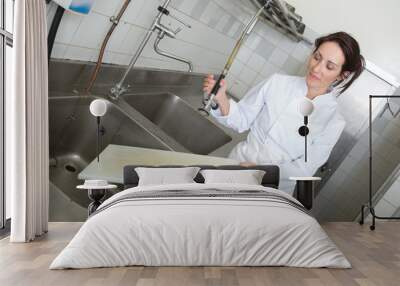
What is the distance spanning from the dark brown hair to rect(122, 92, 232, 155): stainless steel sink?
1.41 meters

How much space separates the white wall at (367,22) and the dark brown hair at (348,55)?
0.23 feet

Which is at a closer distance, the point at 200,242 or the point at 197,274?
the point at 197,274

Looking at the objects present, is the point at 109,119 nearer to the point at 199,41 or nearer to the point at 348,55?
the point at 199,41

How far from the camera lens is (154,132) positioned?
5918 millimetres

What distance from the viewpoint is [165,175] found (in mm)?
5547

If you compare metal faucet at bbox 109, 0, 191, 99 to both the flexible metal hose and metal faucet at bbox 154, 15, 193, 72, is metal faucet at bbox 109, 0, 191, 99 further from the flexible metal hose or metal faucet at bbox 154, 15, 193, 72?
the flexible metal hose

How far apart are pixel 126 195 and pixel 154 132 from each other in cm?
168

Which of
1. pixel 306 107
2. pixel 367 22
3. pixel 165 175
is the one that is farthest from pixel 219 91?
pixel 367 22

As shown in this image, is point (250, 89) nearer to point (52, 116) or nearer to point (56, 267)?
point (52, 116)

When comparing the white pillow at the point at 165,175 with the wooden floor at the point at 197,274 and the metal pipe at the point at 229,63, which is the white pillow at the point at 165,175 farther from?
the wooden floor at the point at 197,274

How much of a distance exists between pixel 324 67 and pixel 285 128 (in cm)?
78

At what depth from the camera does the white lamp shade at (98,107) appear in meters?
5.80

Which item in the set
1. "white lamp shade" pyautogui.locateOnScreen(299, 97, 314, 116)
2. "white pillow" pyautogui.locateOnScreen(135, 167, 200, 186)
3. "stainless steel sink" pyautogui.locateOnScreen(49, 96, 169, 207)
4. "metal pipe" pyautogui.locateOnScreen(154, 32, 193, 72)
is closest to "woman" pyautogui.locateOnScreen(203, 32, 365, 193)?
"white lamp shade" pyautogui.locateOnScreen(299, 97, 314, 116)

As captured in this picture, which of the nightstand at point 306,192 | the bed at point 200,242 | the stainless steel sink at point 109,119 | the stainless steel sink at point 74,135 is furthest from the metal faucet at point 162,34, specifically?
the bed at point 200,242
